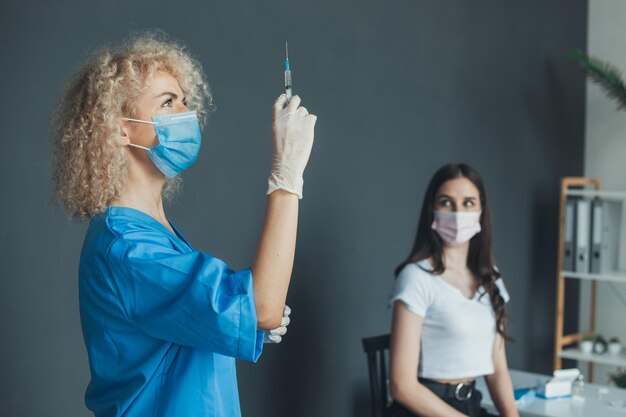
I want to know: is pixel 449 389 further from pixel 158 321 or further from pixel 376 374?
pixel 158 321

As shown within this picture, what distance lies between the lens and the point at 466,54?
312 centimetres

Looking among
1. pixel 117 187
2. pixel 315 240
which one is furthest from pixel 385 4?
Result: pixel 117 187

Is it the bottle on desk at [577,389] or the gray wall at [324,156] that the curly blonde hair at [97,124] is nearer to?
the gray wall at [324,156]

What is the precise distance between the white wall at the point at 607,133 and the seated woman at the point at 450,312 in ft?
6.36

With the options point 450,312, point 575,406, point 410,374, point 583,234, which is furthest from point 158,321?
point 583,234

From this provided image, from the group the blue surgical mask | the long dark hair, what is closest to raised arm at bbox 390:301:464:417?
the long dark hair

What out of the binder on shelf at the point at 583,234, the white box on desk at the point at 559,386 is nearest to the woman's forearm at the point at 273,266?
the white box on desk at the point at 559,386

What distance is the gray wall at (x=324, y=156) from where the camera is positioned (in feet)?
5.51

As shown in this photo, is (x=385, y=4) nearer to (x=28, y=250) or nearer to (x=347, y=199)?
(x=347, y=199)

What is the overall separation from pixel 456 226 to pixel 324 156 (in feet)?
1.65

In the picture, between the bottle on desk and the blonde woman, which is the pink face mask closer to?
the bottle on desk

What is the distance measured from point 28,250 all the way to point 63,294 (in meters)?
0.15

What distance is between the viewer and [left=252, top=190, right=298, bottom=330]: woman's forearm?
1114mm

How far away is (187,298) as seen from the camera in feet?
3.53
